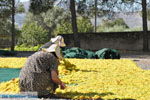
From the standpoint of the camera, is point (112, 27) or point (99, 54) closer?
point (99, 54)

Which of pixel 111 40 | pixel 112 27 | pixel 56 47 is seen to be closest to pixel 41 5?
pixel 111 40

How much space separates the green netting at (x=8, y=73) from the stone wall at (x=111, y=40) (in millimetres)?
10061

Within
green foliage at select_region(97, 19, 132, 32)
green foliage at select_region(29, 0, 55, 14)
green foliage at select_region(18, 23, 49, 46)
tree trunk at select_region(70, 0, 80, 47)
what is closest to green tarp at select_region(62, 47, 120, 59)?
tree trunk at select_region(70, 0, 80, 47)

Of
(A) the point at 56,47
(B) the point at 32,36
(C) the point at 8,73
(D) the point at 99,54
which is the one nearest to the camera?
(A) the point at 56,47

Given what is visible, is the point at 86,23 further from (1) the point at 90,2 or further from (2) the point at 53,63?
(2) the point at 53,63

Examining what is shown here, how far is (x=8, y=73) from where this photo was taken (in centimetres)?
806

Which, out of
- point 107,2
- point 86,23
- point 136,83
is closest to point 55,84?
point 136,83

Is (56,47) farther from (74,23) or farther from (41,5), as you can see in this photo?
(41,5)

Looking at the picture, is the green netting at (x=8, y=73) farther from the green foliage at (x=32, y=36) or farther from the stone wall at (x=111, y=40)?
the green foliage at (x=32, y=36)

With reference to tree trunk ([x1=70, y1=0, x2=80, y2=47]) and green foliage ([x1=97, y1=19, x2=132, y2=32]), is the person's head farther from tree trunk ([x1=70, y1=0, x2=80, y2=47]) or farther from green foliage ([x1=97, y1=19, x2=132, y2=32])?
green foliage ([x1=97, y1=19, x2=132, y2=32])

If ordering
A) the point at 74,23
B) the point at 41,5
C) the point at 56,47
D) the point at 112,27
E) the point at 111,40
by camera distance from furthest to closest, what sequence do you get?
the point at 112,27
the point at 111,40
the point at 41,5
the point at 74,23
the point at 56,47

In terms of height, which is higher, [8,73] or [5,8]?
[5,8]

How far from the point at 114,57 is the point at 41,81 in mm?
7818

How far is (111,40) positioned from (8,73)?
38.5ft
